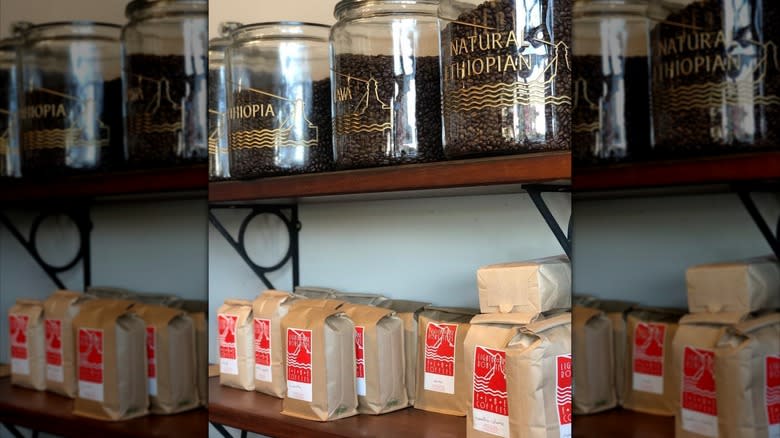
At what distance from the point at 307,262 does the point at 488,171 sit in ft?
2.20

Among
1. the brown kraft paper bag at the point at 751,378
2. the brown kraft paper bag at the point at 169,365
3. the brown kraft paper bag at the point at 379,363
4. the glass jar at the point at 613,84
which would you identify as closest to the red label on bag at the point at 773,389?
the brown kraft paper bag at the point at 751,378

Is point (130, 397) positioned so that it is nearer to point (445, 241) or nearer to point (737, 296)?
point (737, 296)

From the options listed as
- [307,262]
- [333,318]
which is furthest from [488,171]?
[307,262]

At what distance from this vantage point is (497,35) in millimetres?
872

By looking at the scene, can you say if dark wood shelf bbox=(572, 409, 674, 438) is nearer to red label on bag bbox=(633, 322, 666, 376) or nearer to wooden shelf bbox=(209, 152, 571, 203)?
red label on bag bbox=(633, 322, 666, 376)

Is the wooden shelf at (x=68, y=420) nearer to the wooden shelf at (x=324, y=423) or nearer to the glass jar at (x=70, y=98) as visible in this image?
the glass jar at (x=70, y=98)

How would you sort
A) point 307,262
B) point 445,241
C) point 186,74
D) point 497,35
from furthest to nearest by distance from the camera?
point 307,262
point 445,241
point 497,35
point 186,74

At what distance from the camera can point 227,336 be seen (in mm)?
1364

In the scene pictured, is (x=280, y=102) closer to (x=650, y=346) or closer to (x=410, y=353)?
(x=410, y=353)

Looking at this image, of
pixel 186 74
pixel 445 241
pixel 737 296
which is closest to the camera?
pixel 737 296

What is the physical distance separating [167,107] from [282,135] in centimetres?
67

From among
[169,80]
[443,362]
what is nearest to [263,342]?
[443,362]

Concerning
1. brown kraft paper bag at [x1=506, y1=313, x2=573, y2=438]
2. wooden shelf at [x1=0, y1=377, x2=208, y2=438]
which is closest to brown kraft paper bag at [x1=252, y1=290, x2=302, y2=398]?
brown kraft paper bag at [x1=506, y1=313, x2=573, y2=438]

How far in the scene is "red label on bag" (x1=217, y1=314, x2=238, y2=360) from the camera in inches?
53.2
